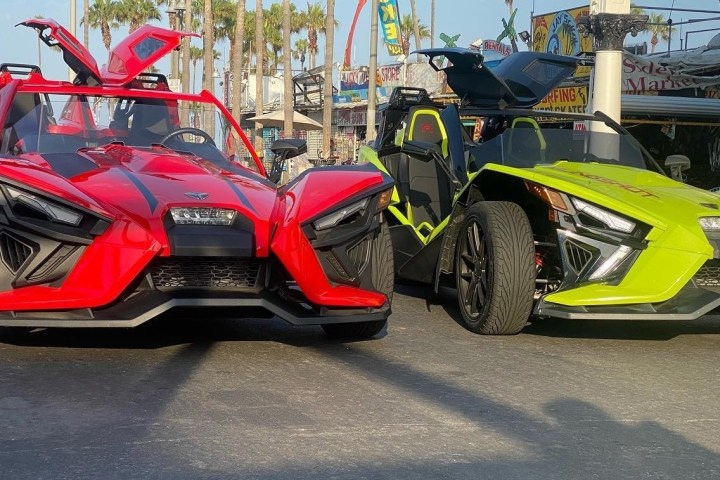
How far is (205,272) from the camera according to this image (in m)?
5.28

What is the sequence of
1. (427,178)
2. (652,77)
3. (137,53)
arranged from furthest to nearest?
(652,77) → (137,53) → (427,178)

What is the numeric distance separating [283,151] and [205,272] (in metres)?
2.19

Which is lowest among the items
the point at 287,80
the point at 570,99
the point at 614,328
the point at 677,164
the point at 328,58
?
the point at 614,328

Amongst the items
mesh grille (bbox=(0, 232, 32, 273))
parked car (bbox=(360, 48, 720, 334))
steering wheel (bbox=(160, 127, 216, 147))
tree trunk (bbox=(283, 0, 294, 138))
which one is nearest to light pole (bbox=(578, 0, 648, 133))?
parked car (bbox=(360, 48, 720, 334))

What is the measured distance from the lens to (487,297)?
245 inches

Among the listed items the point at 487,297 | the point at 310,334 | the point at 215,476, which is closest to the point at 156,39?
the point at 310,334

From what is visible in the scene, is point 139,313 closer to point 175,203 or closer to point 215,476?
point 175,203

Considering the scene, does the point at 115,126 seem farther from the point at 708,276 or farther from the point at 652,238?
the point at 708,276

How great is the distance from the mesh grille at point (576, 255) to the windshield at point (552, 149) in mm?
1375

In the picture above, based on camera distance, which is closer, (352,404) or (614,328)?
(352,404)

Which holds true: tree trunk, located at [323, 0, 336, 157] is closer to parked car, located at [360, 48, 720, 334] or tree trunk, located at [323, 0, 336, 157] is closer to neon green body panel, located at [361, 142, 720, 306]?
parked car, located at [360, 48, 720, 334]

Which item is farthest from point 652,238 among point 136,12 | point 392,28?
point 136,12

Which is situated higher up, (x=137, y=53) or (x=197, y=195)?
(x=137, y=53)

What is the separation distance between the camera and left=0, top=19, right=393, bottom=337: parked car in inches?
197
